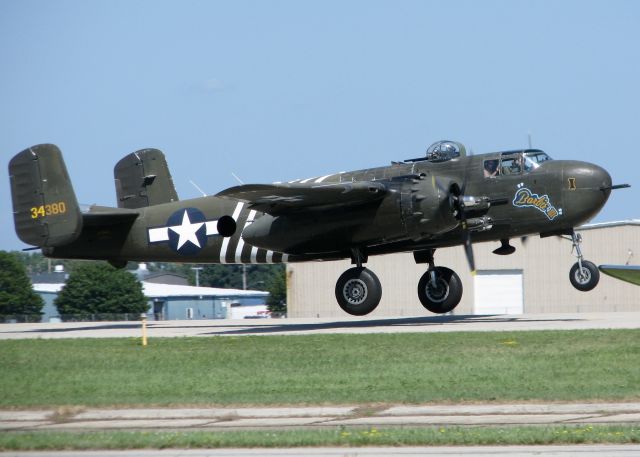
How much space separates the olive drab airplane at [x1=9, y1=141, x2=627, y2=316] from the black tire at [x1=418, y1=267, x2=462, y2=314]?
0.03m

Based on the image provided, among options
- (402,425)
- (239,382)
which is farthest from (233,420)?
(239,382)

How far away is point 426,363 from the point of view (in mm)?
19656

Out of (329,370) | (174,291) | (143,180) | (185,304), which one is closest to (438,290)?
(143,180)

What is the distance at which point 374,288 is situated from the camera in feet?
93.6

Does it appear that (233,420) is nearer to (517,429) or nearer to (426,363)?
(517,429)

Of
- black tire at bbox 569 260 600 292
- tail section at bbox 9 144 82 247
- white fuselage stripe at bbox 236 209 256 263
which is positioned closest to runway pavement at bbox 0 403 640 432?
black tire at bbox 569 260 600 292

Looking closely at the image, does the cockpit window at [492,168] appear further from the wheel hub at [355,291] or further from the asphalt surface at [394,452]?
the asphalt surface at [394,452]

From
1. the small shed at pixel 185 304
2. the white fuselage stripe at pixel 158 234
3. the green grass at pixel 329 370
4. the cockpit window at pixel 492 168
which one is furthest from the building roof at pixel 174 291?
the green grass at pixel 329 370

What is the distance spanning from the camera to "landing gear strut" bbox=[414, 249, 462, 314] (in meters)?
30.5

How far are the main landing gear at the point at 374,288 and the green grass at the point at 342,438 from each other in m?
15.6

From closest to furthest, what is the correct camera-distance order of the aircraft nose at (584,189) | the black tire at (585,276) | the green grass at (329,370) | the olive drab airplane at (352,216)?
1. the green grass at (329,370)
2. the olive drab airplane at (352,216)
3. the aircraft nose at (584,189)
4. the black tire at (585,276)

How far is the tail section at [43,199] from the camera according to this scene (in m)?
30.7

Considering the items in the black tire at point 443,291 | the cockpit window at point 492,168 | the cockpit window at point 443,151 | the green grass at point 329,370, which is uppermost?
the cockpit window at point 443,151

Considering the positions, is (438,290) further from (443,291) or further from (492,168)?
(492,168)
